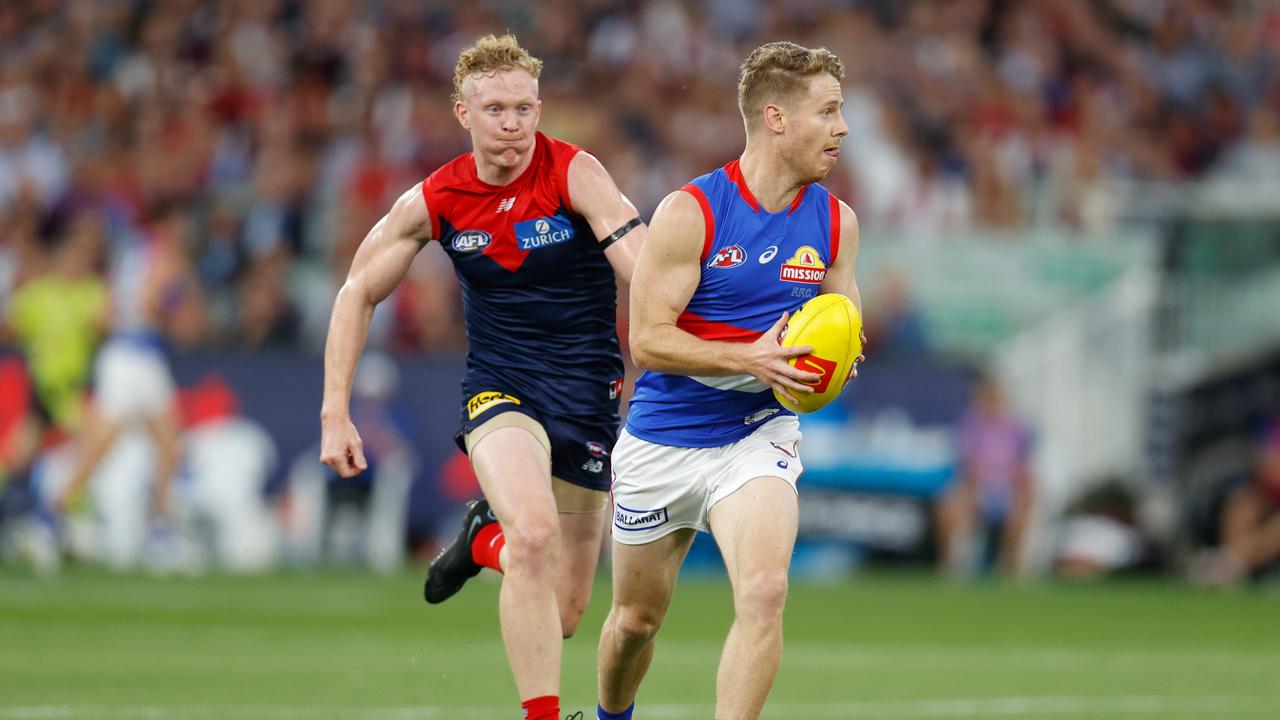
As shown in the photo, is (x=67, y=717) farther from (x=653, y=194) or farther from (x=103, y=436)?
(x=653, y=194)

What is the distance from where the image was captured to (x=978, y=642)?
13.2m

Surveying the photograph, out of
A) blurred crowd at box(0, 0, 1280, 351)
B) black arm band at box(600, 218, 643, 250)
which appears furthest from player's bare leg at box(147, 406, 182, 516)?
black arm band at box(600, 218, 643, 250)

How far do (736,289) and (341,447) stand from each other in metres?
1.67

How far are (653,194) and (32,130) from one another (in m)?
6.70

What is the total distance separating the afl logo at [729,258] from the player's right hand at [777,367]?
15.0 inches

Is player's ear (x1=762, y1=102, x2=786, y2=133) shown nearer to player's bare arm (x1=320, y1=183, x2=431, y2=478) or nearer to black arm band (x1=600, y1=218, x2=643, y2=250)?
black arm band (x1=600, y1=218, x2=643, y2=250)

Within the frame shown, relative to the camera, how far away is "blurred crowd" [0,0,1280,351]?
771 inches

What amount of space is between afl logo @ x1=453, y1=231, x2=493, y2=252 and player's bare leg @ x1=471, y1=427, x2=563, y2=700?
38.1 inches

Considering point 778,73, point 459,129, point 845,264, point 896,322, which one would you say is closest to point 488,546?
point 845,264

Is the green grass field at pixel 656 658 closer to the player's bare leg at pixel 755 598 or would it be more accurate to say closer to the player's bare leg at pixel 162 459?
the player's bare leg at pixel 162 459

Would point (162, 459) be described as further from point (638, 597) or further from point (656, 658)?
point (638, 597)

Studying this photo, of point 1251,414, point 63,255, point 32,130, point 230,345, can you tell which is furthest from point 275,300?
point 1251,414

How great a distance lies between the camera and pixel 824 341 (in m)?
6.79

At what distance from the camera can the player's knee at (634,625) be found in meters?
7.44
